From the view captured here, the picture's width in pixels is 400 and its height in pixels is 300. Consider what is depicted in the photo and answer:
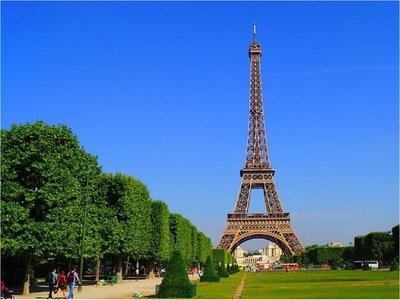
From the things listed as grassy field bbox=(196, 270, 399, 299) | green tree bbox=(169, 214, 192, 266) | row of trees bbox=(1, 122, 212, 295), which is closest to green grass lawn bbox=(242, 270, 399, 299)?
grassy field bbox=(196, 270, 399, 299)

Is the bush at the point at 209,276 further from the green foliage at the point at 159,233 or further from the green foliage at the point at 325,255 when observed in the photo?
the green foliage at the point at 325,255

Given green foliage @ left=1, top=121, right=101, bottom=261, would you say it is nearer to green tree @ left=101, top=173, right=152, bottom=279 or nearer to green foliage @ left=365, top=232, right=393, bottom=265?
green tree @ left=101, top=173, right=152, bottom=279

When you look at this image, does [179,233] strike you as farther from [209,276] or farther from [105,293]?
[105,293]

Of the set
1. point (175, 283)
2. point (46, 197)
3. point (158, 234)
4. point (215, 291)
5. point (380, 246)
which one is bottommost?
point (215, 291)

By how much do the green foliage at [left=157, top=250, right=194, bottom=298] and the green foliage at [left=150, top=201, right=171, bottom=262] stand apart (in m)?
33.5

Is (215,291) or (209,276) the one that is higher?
(209,276)

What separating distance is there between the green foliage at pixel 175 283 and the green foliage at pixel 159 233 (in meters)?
33.5

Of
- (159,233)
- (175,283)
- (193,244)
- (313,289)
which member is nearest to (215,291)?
(175,283)

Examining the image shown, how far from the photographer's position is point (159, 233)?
223 feet

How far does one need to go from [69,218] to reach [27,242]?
4.27 meters

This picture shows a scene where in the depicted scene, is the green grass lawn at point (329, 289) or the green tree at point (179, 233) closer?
the green grass lawn at point (329, 289)

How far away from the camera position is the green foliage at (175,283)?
1299 inches

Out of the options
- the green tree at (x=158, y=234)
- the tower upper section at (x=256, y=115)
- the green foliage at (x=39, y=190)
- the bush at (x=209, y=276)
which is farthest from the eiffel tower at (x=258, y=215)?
the green foliage at (x=39, y=190)

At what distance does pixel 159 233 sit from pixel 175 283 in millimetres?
34917
